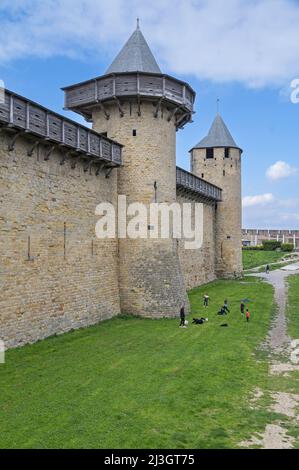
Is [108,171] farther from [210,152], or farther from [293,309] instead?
[210,152]

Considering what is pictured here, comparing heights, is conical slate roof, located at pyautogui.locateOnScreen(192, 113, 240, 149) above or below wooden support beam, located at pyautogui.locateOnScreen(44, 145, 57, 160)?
above

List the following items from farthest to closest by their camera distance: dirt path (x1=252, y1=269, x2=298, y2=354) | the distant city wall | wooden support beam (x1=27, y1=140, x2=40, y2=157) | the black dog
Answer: the distant city wall, the black dog, dirt path (x1=252, y1=269, x2=298, y2=354), wooden support beam (x1=27, y1=140, x2=40, y2=157)

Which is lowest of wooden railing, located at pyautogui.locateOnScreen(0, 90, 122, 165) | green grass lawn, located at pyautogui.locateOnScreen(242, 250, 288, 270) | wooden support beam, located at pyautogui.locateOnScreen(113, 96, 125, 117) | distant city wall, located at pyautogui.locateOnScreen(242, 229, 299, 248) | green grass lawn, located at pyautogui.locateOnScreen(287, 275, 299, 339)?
green grass lawn, located at pyautogui.locateOnScreen(287, 275, 299, 339)

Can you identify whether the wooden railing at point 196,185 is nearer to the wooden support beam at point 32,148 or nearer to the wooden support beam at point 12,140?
the wooden support beam at point 32,148

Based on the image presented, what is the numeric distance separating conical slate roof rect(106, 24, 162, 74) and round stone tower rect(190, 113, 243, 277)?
16163 mm

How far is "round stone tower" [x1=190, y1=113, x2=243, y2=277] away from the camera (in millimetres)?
36438

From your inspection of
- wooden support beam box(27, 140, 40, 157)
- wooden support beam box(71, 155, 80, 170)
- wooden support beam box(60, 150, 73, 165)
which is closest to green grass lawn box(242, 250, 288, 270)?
wooden support beam box(71, 155, 80, 170)

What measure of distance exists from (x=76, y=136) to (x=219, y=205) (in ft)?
74.9

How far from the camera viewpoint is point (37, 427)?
7.60 metres

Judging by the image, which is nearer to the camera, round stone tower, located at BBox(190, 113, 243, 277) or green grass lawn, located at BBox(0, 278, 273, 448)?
green grass lawn, located at BBox(0, 278, 273, 448)

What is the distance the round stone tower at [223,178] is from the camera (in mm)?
36438

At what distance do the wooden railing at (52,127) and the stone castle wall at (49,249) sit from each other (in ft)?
1.93

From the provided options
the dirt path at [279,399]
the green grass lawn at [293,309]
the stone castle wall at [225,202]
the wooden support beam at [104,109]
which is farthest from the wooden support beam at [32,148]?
the stone castle wall at [225,202]

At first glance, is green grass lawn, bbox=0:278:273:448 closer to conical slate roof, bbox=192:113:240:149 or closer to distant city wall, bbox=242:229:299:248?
conical slate roof, bbox=192:113:240:149
